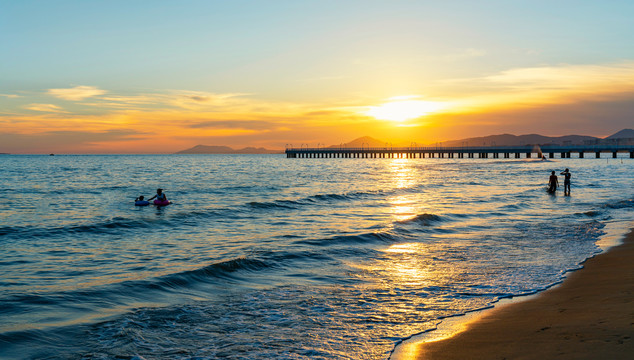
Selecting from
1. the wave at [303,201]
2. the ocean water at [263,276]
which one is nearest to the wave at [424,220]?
the ocean water at [263,276]

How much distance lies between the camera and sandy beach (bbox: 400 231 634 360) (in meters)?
5.70

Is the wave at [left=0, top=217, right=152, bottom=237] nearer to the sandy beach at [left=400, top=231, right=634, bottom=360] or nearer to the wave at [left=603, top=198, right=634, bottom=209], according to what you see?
the sandy beach at [left=400, top=231, right=634, bottom=360]

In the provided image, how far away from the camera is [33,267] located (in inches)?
480

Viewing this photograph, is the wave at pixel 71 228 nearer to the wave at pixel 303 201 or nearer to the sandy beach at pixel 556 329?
the wave at pixel 303 201

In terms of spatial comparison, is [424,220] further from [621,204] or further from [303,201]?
[621,204]

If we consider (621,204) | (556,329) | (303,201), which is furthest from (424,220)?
(556,329)

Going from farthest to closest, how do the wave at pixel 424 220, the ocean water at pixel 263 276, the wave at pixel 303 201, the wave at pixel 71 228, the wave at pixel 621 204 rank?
the wave at pixel 303 201
the wave at pixel 621 204
the wave at pixel 424 220
the wave at pixel 71 228
the ocean water at pixel 263 276

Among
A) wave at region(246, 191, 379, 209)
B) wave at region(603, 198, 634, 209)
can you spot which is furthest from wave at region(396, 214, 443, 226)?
wave at region(603, 198, 634, 209)

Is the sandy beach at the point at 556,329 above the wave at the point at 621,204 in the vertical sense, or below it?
above

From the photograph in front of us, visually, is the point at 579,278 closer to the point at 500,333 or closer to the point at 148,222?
the point at 500,333

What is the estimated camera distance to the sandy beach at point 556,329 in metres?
5.70

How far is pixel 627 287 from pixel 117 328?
882cm

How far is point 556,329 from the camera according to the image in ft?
21.7

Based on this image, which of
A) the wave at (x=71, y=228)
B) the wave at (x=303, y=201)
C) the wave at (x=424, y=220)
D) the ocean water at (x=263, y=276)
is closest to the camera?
the ocean water at (x=263, y=276)
